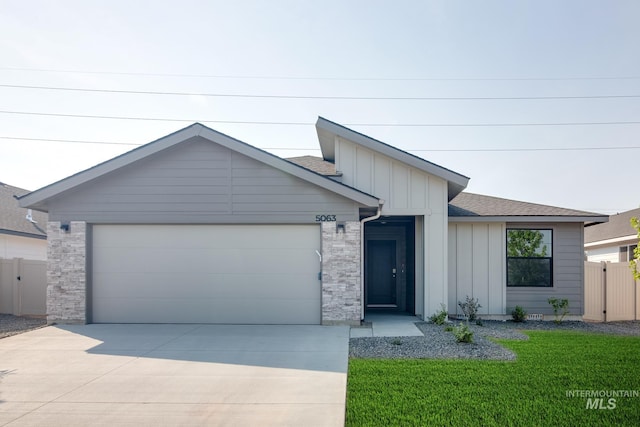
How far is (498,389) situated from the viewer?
5531 millimetres

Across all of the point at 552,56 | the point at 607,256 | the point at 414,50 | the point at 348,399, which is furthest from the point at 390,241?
the point at 607,256

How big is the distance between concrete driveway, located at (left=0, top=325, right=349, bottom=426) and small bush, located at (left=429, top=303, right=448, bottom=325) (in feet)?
9.93

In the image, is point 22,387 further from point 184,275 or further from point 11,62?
point 11,62

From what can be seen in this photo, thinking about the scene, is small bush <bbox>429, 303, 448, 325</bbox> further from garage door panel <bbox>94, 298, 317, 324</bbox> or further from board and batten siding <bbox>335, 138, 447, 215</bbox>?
garage door panel <bbox>94, 298, 317, 324</bbox>

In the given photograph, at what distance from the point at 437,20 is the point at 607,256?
1572cm

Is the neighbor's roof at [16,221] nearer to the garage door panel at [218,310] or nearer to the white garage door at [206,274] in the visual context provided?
the white garage door at [206,274]

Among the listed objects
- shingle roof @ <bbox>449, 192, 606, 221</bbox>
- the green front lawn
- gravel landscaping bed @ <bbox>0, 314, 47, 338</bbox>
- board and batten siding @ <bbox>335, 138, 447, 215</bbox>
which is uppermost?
board and batten siding @ <bbox>335, 138, 447, 215</bbox>

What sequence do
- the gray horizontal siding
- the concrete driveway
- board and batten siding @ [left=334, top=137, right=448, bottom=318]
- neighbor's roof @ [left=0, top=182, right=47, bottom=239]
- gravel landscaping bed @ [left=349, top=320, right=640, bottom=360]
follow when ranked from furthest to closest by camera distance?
neighbor's roof @ [left=0, top=182, right=47, bottom=239] < the gray horizontal siding < board and batten siding @ [left=334, top=137, right=448, bottom=318] < gravel landscaping bed @ [left=349, top=320, right=640, bottom=360] < the concrete driveway

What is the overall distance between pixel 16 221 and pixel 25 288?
6.10 m

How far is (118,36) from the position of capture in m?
12.5

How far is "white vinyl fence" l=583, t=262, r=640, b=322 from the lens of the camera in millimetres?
12555

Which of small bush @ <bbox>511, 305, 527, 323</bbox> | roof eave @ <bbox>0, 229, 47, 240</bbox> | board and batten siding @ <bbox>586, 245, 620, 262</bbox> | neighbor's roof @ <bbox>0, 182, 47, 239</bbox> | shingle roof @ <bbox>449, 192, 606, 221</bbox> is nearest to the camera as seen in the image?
small bush @ <bbox>511, 305, 527, 323</bbox>

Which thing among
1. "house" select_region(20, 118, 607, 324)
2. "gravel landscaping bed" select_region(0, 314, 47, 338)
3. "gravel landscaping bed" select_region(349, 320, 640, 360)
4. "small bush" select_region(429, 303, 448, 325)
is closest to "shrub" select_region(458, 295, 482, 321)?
"gravel landscaping bed" select_region(349, 320, 640, 360)

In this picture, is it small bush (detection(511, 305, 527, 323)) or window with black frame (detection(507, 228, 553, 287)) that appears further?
window with black frame (detection(507, 228, 553, 287))
